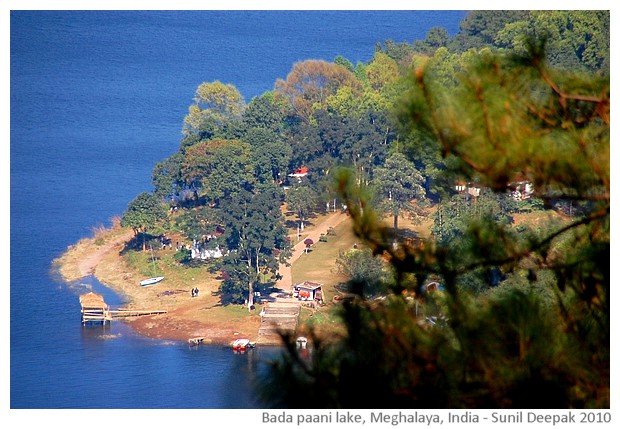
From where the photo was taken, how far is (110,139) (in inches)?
936

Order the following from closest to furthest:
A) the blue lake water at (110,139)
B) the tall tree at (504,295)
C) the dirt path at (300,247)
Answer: the tall tree at (504,295) < the blue lake water at (110,139) < the dirt path at (300,247)

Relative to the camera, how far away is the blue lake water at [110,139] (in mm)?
12750

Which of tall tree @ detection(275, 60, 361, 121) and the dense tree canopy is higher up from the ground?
tall tree @ detection(275, 60, 361, 121)

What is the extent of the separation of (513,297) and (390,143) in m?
13.9

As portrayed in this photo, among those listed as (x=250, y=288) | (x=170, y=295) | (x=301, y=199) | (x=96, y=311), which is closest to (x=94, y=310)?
(x=96, y=311)

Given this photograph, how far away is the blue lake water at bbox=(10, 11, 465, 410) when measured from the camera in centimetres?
1275

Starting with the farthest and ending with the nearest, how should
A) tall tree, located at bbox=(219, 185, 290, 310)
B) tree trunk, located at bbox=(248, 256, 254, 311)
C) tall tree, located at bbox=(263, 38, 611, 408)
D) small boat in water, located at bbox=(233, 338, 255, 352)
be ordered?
tall tree, located at bbox=(219, 185, 290, 310) < tree trunk, located at bbox=(248, 256, 254, 311) < small boat in water, located at bbox=(233, 338, 255, 352) < tall tree, located at bbox=(263, 38, 611, 408)

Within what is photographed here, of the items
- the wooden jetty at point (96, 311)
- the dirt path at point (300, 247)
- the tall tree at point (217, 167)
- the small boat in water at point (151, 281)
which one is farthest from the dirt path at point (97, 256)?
the dirt path at point (300, 247)

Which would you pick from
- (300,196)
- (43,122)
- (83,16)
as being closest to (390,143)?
(300,196)

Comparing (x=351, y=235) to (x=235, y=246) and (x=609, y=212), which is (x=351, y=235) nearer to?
(x=609, y=212)

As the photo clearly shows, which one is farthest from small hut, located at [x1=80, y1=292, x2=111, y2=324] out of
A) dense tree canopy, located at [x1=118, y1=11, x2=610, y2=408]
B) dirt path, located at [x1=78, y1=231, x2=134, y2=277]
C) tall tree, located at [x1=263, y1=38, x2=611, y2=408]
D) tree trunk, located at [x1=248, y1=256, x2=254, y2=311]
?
tall tree, located at [x1=263, y1=38, x2=611, y2=408]

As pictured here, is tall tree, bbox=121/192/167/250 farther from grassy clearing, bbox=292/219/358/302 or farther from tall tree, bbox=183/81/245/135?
tall tree, bbox=183/81/245/135

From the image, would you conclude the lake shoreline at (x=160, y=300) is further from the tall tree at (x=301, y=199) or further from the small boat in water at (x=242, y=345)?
the tall tree at (x=301, y=199)

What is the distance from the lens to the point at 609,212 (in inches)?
141
